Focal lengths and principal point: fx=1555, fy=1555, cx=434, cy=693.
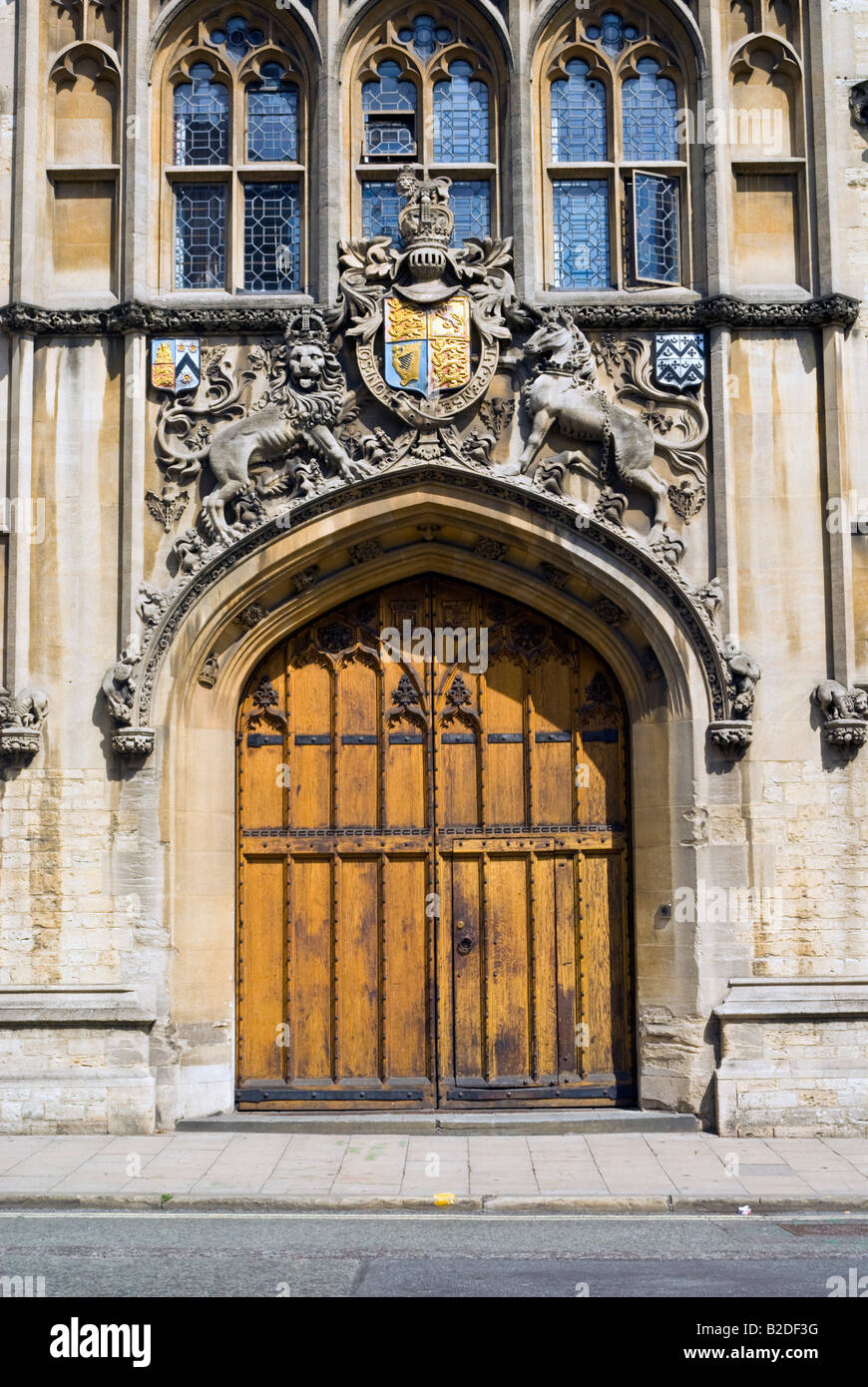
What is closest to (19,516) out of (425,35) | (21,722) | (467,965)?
(21,722)

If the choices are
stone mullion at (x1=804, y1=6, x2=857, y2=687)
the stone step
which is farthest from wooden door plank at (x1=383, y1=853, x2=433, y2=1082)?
stone mullion at (x1=804, y1=6, x2=857, y2=687)

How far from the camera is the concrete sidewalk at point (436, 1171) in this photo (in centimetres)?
990

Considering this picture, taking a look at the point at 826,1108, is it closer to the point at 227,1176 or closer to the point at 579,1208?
the point at 579,1208

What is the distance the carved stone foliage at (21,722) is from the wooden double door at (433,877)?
1.73 meters

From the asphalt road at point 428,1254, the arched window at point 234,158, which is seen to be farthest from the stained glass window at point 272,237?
the asphalt road at point 428,1254

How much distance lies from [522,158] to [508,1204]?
838 cm

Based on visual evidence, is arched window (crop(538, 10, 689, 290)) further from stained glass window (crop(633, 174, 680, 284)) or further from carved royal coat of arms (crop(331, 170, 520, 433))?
carved royal coat of arms (crop(331, 170, 520, 433))

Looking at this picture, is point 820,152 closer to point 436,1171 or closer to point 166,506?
point 166,506

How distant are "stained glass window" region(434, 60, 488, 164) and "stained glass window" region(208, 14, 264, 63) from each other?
163cm

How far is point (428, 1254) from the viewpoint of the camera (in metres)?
8.40

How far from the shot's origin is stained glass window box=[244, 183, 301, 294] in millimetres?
13258
